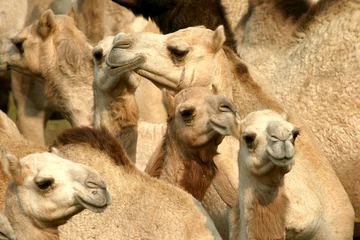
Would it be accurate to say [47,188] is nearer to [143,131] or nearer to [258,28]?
[143,131]

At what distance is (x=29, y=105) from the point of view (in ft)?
37.1

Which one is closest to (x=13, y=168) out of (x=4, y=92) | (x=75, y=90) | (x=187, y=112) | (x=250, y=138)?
(x=250, y=138)

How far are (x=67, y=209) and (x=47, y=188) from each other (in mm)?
127

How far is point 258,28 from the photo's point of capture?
31.4ft

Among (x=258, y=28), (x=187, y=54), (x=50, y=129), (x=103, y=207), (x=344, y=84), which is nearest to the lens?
(x=103, y=207)

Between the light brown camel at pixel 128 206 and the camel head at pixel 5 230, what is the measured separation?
1108 mm

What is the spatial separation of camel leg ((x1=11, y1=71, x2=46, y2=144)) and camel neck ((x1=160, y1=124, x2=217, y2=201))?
3.70 m

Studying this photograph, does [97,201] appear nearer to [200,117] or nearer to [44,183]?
[44,183]

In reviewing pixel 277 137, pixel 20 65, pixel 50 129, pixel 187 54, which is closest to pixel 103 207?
pixel 277 137

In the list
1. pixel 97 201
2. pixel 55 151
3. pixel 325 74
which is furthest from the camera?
pixel 325 74

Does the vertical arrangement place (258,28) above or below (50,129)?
above

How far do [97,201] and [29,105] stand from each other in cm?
500

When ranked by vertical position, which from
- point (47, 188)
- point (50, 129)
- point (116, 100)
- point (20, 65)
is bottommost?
point (50, 129)

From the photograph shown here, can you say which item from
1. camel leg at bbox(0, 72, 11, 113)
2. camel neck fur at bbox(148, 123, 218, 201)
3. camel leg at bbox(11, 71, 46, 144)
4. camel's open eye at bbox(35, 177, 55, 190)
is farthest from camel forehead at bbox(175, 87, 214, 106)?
camel leg at bbox(0, 72, 11, 113)
